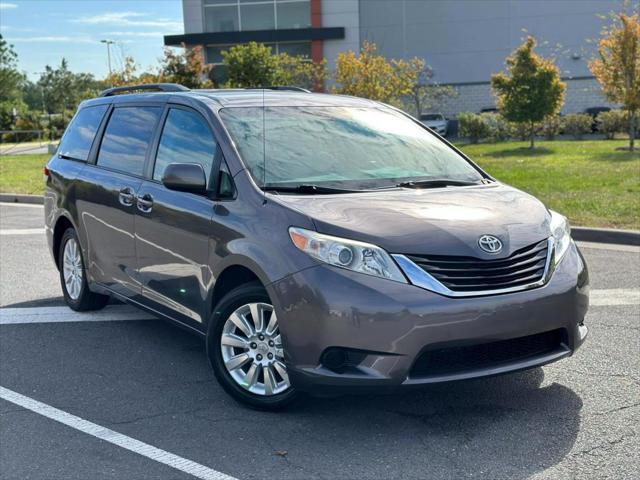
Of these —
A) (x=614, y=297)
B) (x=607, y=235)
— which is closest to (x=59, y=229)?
(x=614, y=297)

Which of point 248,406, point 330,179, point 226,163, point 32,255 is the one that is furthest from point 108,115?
point 32,255

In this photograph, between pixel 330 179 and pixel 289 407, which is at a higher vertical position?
pixel 330 179

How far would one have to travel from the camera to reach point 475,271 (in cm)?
391

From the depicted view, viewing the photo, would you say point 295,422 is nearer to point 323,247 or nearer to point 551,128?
point 323,247

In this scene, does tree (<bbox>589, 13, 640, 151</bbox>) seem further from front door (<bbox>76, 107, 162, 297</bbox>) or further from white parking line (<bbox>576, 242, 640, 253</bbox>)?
front door (<bbox>76, 107, 162, 297</bbox>)

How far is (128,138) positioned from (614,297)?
14.2ft

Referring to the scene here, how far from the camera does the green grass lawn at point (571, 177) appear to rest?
36.8 ft

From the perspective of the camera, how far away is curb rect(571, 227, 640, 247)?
31.5 ft

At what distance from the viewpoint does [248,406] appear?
4414 mm

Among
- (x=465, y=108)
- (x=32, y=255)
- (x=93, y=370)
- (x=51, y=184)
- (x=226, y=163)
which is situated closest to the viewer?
(x=226, y=163)

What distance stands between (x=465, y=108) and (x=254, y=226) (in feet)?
142

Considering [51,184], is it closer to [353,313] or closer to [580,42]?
[353,313]

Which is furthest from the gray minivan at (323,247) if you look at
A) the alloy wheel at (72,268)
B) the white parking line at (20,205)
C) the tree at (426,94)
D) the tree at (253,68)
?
the tree at (426,94)

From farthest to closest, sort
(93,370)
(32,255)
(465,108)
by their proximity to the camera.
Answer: (465,108), (32,255), (93,370)
